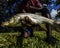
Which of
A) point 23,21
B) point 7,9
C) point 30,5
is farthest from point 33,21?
point 7,9

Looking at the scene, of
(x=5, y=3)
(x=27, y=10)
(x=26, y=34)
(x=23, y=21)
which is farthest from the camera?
(x=5, y=3)

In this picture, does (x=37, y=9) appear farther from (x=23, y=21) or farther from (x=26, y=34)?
(x=26, y=34)

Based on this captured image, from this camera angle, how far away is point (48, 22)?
22.3ft

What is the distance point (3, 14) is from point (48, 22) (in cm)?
354

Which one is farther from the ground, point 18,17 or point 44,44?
point 18,17

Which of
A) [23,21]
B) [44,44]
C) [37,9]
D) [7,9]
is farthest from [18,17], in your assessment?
[7,9]

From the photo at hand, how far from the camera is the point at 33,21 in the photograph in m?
6.62

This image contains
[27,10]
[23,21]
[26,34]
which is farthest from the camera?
[26,34]

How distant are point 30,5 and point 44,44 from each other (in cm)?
122

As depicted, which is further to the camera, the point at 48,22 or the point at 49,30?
the point at 49,30

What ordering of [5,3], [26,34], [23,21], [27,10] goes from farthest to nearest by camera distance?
1. [5,3]
2. [26,34]
3. [27,10]
4. [23,21]

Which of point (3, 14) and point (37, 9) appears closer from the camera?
point (37, 9)

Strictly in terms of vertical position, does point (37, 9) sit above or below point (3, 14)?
above

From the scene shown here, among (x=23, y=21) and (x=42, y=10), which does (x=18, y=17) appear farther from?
(x=42, y=10)
